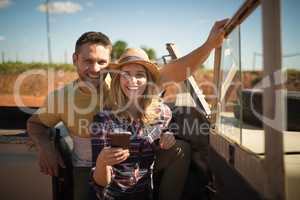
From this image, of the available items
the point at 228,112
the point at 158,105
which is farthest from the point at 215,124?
the point at 158,105

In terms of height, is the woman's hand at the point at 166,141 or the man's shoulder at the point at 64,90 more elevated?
the man's shoulder at the point at 64,90

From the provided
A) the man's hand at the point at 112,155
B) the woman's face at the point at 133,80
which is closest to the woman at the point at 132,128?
the woman's face at the point at 133,80

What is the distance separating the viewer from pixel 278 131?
118 centimetres

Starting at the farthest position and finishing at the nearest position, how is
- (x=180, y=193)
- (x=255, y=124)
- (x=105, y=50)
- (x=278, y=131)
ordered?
(x=105, y=50) < (x=180, y=193) < (x=255, y=124) < (x=278, y=131)

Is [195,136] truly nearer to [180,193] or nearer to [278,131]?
[180,193]

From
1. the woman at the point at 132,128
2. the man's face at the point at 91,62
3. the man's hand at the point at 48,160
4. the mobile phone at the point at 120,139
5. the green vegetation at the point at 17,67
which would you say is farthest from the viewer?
the green vegetation at the point at 17,67

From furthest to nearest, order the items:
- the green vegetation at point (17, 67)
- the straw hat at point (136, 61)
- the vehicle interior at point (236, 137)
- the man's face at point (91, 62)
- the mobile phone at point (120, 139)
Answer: the green vegetation at point (17, 67)
the man's face at point (91, 62)
the straw hat at point (136, 61)
the mobile phone at point (120, 139)
the vehicle interior at point (236, 137)

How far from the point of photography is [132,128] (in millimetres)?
2070

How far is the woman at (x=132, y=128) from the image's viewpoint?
200 cm

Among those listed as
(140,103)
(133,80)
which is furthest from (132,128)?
(133,80)

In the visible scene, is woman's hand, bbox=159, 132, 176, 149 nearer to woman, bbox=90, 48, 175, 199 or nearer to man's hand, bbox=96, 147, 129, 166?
woman, bbox=90, 48, 175, 199

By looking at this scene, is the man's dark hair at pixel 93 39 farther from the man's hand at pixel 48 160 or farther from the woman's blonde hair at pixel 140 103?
the man's hand at pixel 48 160

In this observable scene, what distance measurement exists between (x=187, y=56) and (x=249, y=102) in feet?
1.81

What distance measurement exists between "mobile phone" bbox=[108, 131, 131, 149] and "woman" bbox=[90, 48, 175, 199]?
0.57 feet
